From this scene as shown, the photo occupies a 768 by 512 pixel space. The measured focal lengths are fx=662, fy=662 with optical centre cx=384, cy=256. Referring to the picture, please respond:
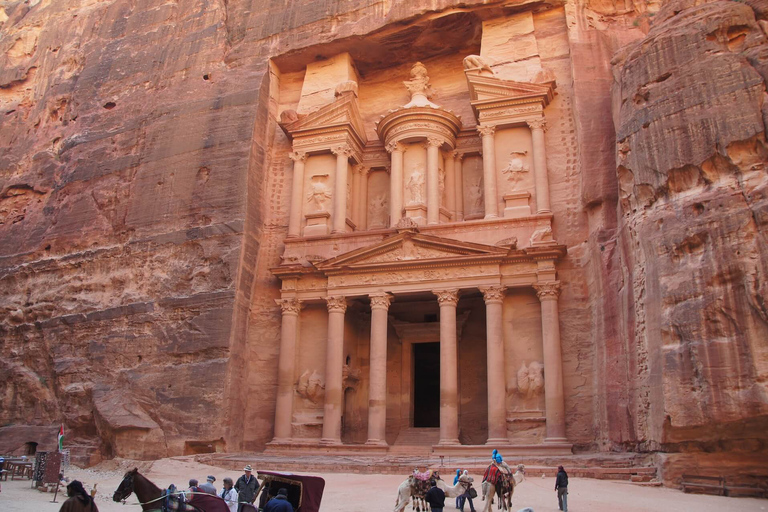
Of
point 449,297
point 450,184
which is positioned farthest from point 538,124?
point 449,297

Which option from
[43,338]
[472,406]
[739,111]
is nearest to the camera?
[739,111]

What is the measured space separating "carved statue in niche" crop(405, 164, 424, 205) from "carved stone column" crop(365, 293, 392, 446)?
3543mm

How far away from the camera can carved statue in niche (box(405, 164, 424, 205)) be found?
846 inches

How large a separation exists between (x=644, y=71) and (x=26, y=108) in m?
25.1

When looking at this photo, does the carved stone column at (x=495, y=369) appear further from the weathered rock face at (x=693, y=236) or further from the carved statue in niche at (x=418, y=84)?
the carved statue in niche at (x=418, y=84)

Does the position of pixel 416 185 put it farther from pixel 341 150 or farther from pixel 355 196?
pixel 341 150

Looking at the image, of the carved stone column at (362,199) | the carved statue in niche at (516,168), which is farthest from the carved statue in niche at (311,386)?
the carved statue in niche at (516,168)

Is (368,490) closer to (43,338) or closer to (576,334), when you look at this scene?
(576,334)

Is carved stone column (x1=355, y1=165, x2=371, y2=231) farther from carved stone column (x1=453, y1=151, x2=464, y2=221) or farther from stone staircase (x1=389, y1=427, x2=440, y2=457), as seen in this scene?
stone staircase (x1=389, y1=427, x2=440, y2=457)

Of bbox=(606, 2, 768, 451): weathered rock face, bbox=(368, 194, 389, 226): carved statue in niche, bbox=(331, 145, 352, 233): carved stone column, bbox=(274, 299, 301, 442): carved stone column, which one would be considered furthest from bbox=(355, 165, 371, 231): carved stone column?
bbox=(606, 2, 768, 451): weathered rock face

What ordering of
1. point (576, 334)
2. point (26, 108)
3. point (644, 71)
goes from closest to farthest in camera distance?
point (644, 71) → point (576, 334) → point (26, 108)

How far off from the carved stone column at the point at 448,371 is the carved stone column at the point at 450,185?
151 inches

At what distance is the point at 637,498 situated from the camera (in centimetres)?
1139

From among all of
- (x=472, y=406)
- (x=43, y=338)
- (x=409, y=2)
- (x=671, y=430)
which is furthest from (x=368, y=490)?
(x=409, y=2)
